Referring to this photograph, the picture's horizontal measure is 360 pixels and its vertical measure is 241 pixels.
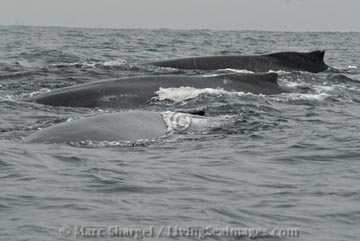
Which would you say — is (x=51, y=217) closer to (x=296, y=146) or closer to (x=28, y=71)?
(x=296, y=146)

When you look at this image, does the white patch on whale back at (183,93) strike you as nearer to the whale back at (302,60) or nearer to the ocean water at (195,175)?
the ocean water at (195,175)

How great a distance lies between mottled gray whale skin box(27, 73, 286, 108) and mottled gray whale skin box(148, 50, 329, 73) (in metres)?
4.19

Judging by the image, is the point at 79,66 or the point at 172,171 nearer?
the point at 172,171

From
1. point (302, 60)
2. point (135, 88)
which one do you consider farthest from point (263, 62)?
point (135, 88)

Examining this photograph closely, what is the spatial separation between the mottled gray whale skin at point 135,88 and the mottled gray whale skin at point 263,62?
4.19 meters

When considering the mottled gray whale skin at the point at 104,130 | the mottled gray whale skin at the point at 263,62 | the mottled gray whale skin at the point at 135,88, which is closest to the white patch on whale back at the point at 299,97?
the mottled gray whale skin at the point at 135,88

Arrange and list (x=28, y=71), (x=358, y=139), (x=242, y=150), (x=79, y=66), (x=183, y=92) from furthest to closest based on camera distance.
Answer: (x=79, y=66) < (x=28, y=71) < (x=183, y=92) < (x=358, y=139) < (x=242, y=150)

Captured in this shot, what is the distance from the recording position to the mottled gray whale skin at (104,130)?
38.3 ft

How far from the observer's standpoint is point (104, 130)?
12.0m

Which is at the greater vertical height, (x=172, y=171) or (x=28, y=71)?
(x=28, y=71)

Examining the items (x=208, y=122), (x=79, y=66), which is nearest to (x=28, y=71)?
(x=79, y=66)

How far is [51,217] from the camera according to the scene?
319 inches

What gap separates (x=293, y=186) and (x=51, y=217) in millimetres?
3008

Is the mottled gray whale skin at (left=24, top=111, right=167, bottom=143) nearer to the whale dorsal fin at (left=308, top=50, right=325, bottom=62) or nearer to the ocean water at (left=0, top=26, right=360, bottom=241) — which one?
the ocean water at (left=0, top=26, right=360, bottom=241)
